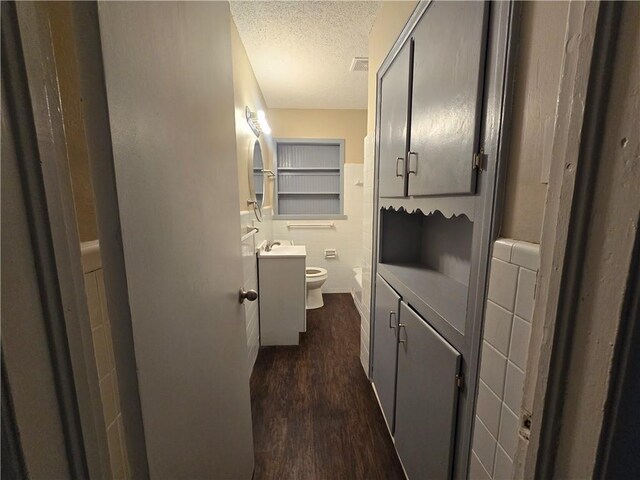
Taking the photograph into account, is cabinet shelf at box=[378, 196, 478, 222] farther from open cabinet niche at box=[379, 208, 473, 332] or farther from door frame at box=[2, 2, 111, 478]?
door frame at box=[2, 2, 111, 478]

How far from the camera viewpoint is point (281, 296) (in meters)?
2.18

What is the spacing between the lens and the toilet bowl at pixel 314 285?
2.79 meters

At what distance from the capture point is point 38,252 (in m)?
0.31

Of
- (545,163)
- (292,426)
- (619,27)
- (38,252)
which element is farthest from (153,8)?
(292,426)

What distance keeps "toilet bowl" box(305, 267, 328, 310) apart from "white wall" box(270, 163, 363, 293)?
1.57 feet

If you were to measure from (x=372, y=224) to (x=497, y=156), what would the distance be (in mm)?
1006

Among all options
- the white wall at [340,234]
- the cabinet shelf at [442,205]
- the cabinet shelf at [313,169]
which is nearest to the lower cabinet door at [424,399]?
the cabinet shelf at [442,205]

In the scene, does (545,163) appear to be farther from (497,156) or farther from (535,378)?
(535,378)

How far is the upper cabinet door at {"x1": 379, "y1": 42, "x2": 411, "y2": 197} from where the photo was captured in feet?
3.65

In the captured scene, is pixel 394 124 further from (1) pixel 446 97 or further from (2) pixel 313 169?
(2) pixel 313 169

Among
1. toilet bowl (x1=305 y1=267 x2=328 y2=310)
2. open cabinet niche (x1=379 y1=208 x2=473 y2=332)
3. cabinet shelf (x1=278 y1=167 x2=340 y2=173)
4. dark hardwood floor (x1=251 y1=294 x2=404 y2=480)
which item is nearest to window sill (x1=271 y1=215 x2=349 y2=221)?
cabinet shelf (x1=278 y1=167 x2=340 y2=173)

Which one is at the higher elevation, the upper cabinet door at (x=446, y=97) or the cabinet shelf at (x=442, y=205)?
the upper cabinet door at (x=446, y=97)

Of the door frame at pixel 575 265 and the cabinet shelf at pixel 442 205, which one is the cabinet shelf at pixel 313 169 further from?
the door frame at pixel 575 265

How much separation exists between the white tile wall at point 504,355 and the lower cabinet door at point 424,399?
0.11 metres
